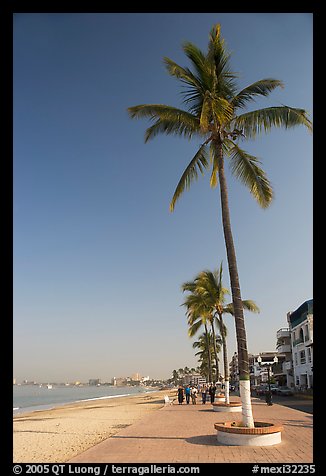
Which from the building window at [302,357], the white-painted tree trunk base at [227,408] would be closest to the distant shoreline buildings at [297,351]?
the building window at [302,357]

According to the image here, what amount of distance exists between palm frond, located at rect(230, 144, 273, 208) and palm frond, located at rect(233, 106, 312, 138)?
2.44ft

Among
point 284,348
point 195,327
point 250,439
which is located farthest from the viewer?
point 284,348

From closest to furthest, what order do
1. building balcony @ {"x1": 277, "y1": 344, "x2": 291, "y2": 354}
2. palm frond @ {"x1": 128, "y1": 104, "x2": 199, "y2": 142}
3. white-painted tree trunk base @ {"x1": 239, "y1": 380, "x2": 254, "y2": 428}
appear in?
white-painted tree trunk base @ {"x1": 239, "y1": 380, "x2": 254, "y2": 428} < palm frond @ {"x1": 128, "y1": 104, "x2": 199, "y2": 142} < building balcony @ {"x1": 277, "y1": 344, "x2": 291, "y2": 354}

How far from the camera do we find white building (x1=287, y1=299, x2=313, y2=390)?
47969 millimetres

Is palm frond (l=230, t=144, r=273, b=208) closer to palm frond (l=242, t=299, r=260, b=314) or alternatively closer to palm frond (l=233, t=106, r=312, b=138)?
palm frond (l=233, t=106, r=312, b=138)

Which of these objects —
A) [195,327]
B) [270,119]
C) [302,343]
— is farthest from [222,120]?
[302,343]

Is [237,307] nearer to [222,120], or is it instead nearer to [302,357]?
[222,120]

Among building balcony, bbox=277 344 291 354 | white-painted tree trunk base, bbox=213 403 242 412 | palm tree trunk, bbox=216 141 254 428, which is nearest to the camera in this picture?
palm tree trunk, bbox=216 141 254 428

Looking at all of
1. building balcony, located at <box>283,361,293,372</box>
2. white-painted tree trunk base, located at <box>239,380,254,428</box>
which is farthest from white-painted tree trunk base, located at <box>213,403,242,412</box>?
building balcony, located at <box>283,361,293,372</box>

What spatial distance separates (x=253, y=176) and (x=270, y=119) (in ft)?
6.31

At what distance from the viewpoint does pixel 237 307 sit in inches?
499
